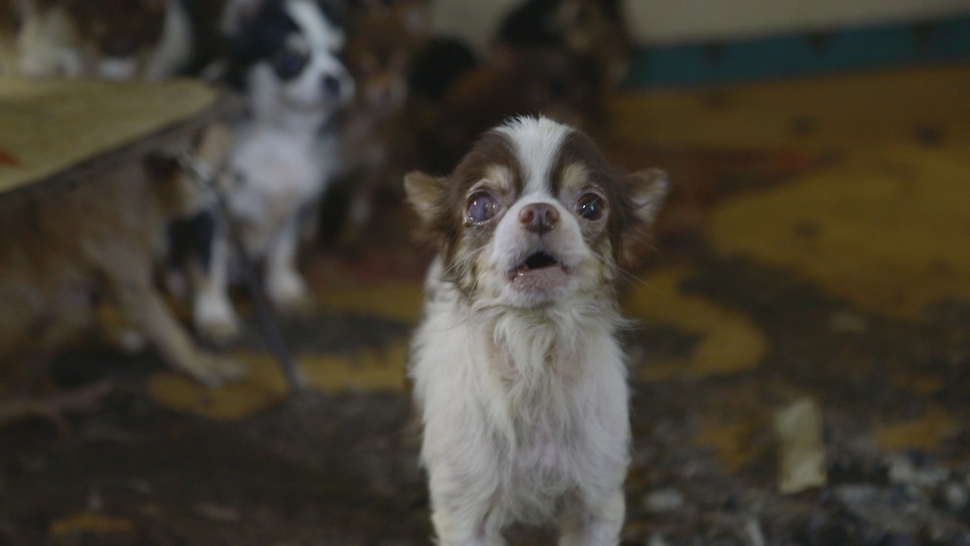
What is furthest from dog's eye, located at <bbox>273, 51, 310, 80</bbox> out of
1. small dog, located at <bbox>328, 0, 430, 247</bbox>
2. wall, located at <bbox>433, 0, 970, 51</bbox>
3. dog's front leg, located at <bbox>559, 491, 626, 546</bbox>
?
dog's front leg, located at <bbox>559, 491, 626, 546</bbox>

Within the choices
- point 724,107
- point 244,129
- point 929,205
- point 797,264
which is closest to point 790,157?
point 724,107

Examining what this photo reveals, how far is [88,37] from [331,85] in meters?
0.94

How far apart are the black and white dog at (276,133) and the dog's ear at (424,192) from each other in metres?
1.81

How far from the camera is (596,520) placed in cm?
182

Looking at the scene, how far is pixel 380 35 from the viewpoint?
14.5ft

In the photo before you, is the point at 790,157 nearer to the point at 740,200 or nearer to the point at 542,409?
the point at 740,200

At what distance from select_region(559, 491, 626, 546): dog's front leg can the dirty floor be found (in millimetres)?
323

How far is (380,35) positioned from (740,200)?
2019 millimetres

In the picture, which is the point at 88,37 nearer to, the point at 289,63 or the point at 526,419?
the point at 289,63

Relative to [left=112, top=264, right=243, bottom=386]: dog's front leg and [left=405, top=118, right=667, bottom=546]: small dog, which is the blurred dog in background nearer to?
[left=112, top=264, right=243, bottom=386]: dog's front leg

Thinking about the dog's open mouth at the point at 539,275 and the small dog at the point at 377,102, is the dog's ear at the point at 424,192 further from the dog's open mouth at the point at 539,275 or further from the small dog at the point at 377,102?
the small dog at the point at 377,102

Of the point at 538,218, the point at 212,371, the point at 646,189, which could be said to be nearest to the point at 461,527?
the point at 538,218

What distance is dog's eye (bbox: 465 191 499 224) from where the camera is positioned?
1698mm

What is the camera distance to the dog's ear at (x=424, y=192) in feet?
6.16
